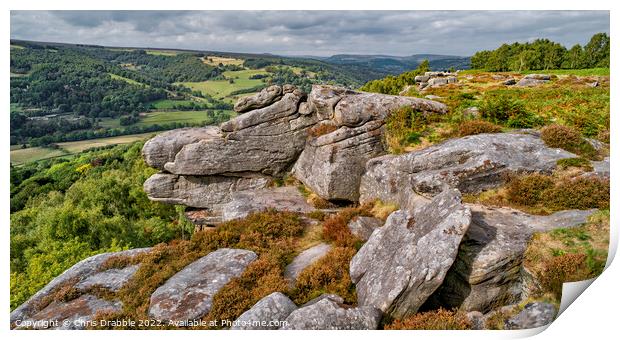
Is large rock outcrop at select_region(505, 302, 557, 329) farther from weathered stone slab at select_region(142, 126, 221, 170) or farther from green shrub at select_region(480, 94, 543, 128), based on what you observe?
weathered stone slab at select_region(142, 126, 221, 170)

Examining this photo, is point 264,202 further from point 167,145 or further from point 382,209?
point 167,145

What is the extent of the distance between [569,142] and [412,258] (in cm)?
1031

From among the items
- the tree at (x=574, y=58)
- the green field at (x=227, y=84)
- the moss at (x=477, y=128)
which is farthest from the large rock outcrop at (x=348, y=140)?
the green field at (x=227, y=84)

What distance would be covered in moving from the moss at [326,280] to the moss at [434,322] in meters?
1.77

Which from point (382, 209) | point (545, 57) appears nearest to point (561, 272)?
point (382, 209)

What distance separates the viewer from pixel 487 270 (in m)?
10.8

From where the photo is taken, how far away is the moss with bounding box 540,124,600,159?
15469mm

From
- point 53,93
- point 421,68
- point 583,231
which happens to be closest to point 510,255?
point 583,231

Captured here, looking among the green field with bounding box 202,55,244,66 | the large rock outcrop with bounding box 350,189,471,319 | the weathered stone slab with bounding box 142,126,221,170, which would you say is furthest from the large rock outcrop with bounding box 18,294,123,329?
the green field with bounding box 202,55,244,66

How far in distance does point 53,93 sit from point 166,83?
89449 mm

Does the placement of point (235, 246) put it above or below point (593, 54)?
below

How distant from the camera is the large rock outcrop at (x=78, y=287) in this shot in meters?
12.4

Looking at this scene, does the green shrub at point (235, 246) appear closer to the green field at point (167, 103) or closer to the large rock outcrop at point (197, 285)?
the large rock outcrop at point (197, 285)

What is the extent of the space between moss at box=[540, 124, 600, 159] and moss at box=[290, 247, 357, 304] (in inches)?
409
